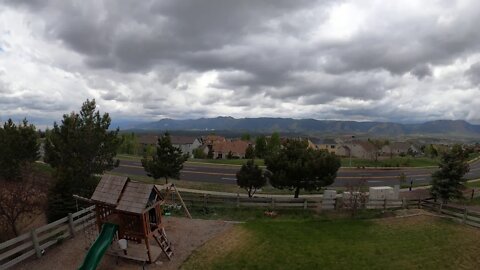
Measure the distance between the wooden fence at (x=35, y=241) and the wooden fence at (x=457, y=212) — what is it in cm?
2146

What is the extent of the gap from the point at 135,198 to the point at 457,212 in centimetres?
1975

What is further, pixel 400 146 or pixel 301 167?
pixel 400 146

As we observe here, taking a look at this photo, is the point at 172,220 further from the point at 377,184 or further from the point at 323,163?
the point at 377,184

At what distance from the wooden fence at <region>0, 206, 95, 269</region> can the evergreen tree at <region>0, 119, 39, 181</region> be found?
8631 mm

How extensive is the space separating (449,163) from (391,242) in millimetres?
10602

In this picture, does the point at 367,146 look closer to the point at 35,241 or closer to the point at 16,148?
the point at 16,148

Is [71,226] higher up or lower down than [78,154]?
lower down

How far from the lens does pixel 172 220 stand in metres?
20.7

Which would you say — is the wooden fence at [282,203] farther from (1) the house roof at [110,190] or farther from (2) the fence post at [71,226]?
(1) the house roof at [110,190]

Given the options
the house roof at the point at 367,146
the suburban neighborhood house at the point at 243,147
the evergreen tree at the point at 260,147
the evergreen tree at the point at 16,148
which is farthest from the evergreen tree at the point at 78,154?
the house roof at the point at 367,146

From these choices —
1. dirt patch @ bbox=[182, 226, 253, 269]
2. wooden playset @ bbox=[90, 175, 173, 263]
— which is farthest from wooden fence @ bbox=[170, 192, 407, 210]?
wooden playset @ bbox=[90, 175, 173, 263]

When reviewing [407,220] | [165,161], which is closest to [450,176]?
[407,220]

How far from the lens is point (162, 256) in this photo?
15.6m

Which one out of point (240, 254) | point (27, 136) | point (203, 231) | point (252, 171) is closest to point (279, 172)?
point (252, 171)
